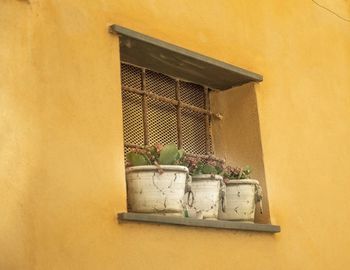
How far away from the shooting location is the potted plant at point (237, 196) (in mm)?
2941

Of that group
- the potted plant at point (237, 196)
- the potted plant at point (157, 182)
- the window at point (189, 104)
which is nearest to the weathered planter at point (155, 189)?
the potted plant at point (157, 182)

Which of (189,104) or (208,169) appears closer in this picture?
(208,169)

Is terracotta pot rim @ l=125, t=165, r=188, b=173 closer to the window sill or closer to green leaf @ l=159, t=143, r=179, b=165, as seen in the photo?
green leaf @ l=159, t=143, r=179, b=165

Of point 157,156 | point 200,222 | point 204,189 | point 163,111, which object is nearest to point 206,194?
point 204,189

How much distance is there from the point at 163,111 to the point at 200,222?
0.62m

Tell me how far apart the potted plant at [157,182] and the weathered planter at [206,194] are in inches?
6.6

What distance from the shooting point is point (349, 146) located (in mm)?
3783

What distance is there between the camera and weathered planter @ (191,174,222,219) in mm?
2760

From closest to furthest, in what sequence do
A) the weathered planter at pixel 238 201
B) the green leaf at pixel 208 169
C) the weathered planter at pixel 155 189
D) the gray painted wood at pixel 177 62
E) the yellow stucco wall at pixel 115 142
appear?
the yellow stucco wall at pixel 115 142 → the weathered planter at pixel 155 189 → the gray painted wood at pixel 177 62 → the green leaf at pixel 208 169 → the weathered planter at pixel 238 201

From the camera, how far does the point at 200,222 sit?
2.64 m

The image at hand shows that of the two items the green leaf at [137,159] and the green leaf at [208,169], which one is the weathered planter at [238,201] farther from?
the green leaf at [137,159]

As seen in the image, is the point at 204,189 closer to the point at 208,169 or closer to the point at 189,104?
the point at 208,169

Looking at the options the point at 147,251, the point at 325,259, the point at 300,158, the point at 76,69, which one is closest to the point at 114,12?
the point at 76,69

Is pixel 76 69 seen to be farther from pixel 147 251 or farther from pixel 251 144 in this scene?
pixel 251 144
